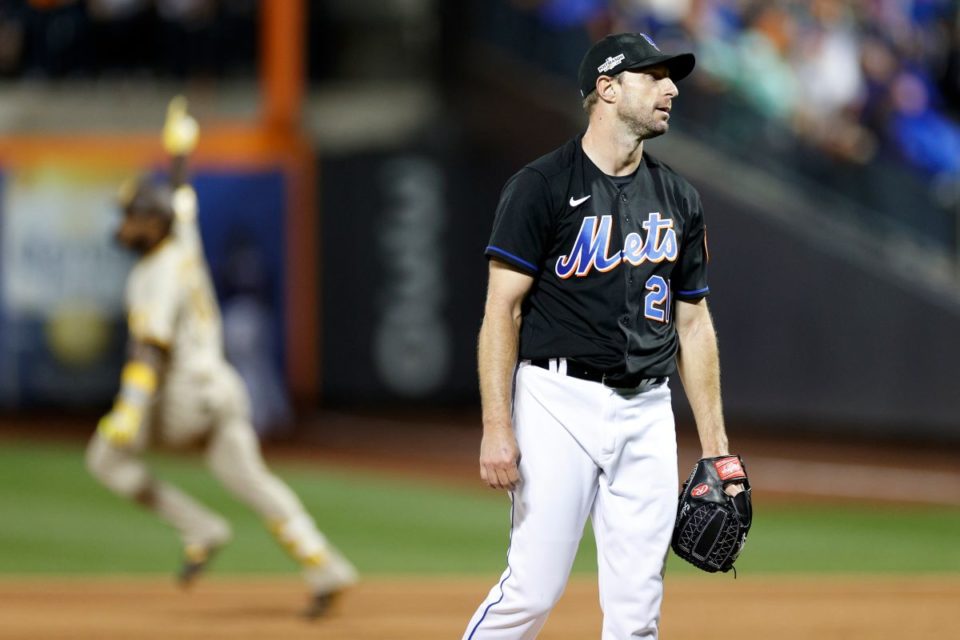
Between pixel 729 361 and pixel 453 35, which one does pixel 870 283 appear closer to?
pixel 729 361

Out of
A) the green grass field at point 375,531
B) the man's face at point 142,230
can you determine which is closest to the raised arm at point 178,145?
the man's face at point 142,230

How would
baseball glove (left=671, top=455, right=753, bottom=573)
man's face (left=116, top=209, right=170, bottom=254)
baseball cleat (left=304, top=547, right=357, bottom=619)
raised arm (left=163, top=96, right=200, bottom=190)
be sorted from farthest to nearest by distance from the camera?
raised arm (left=163, top=96, right=200, bottom=190) → baseball cleat (left=304, top=547, right=357, bottom=619) → man's face (left=116, top=209, right=170, bottom=254) → baseball glove (left=671, top=455, right=753, bottom=573)

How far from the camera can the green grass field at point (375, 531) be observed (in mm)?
10172

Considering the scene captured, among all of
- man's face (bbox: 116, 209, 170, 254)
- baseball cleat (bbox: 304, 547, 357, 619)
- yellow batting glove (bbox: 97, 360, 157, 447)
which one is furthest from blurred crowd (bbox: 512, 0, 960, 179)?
yellow batting glove (bbox: 97, 360, 157, 447)

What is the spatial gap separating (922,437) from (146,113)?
9856 millimetres

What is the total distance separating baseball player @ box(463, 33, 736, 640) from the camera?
4746 mm

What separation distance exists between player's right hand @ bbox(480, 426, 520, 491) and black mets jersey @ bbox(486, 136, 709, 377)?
29 centimetres

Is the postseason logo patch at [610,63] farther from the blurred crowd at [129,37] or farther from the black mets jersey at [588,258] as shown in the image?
the blurred crowd at [129,37]

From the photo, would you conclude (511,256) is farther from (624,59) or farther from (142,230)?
(142,230)

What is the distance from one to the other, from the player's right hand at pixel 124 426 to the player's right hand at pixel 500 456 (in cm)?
318

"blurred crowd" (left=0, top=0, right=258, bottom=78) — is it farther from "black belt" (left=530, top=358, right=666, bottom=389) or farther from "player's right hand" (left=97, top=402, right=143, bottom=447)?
"black belt" (left=530, top=358, right=666, bottom=389)

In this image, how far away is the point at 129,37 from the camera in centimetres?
2061

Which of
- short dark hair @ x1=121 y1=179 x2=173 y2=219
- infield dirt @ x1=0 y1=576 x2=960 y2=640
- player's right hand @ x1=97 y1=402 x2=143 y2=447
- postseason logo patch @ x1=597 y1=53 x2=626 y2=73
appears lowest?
infield dirt @ x1=0 y1=576 x2=960 y2=640

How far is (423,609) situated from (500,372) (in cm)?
372
